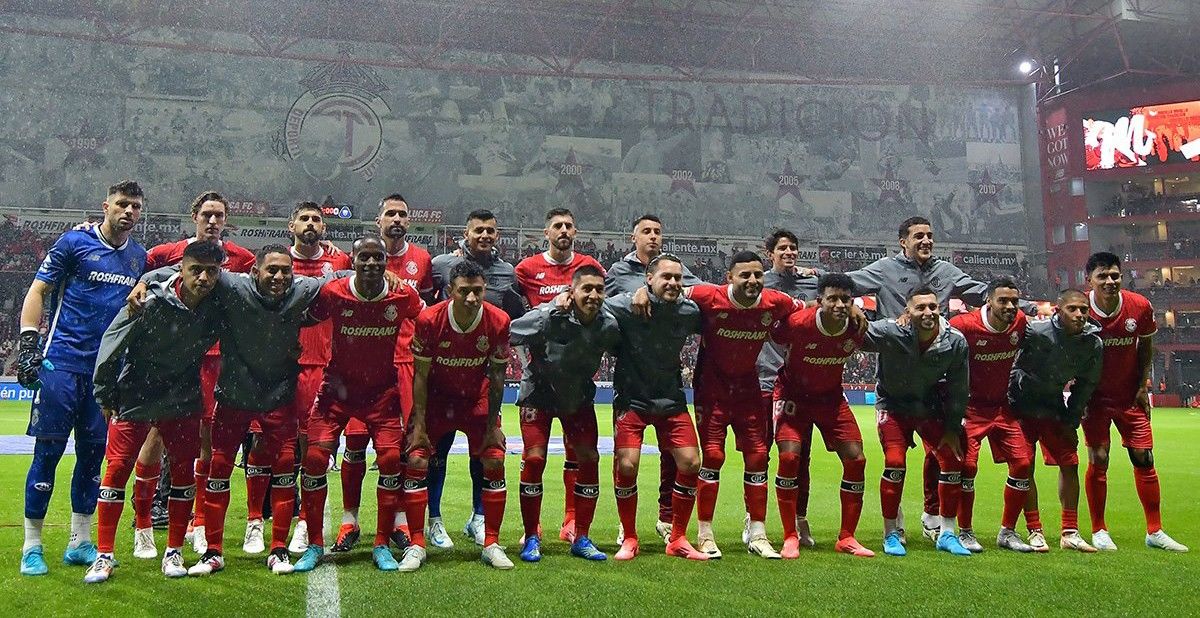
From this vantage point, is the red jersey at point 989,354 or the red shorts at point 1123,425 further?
the red shorts at point 1123,425

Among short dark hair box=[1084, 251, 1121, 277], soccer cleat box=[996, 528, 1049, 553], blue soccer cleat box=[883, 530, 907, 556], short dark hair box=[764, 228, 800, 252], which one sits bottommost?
soccer cleat box=[996, 528, 1049, 553]

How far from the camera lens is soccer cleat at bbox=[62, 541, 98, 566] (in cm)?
573

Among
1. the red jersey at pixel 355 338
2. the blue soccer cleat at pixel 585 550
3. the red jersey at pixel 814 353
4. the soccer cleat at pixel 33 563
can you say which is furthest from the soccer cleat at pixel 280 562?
the red jersey at pixel 814 353

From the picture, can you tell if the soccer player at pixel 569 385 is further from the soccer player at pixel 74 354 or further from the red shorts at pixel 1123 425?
the red shorts at pixel 1123 425

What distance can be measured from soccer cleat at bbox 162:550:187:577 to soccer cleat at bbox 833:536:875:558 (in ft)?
15.0

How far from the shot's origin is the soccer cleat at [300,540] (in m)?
6.20

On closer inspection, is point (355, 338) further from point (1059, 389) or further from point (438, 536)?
point (1059, 389)

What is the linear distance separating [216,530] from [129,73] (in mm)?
34243

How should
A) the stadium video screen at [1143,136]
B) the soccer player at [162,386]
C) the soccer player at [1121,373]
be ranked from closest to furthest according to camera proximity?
the soccer player at [162,386] < the soccer player at [1121,373] < the stadium video screen at [1143,136]

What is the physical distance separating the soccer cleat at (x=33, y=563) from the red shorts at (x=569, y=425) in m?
3.18

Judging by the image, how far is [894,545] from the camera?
257 inches

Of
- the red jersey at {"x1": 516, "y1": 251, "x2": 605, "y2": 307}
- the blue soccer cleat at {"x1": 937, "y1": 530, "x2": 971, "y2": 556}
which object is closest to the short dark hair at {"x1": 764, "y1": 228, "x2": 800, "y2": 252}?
the red jersey at {"x1": 516, "y1": 251, "x2": 605, "y2": 307}

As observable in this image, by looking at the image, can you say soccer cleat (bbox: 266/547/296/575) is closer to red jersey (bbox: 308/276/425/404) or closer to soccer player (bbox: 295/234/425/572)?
soccer player (bbox: 295/234/425/572)

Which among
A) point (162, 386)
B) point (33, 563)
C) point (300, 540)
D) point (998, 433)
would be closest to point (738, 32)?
point (998, 433)
